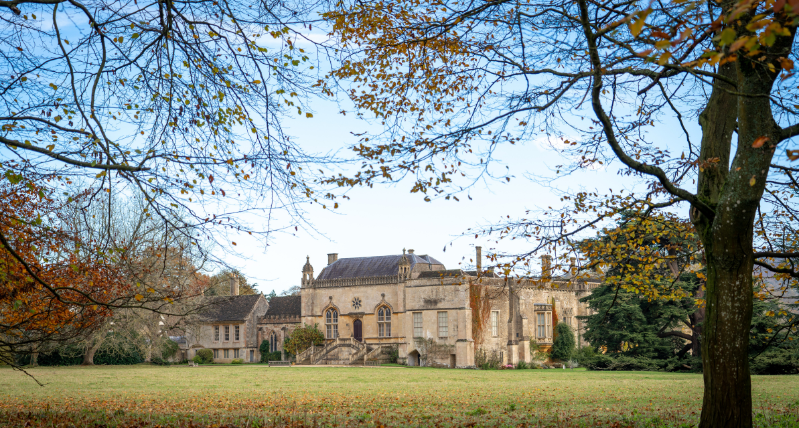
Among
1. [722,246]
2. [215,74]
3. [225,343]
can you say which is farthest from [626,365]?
[225,343]

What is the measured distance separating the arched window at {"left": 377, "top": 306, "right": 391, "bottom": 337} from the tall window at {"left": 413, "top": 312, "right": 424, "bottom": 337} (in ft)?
7.85

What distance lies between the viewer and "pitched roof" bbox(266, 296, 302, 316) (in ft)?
170

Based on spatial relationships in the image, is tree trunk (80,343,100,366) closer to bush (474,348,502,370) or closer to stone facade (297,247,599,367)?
stone facade (297,247,599,367)

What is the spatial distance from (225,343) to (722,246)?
162 feet

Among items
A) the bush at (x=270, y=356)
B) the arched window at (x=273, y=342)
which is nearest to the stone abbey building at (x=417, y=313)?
the arched window at (x=273, y=342)

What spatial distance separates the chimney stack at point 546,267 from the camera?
10.1 m

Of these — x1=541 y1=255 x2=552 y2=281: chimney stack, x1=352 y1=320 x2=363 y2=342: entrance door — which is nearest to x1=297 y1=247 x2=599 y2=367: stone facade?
x1=352 y1=320 x2=363 y2=342: entrance door

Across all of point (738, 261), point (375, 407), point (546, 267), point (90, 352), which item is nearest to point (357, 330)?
point (90, 352)

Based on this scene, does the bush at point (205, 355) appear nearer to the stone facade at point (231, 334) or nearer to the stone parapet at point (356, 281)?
the stone facade at point (231, 334)

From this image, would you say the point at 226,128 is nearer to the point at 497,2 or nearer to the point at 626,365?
the point at 497,2

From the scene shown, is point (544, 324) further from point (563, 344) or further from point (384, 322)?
point (384, 322)

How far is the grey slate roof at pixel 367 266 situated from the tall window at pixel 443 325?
4615 millimetres

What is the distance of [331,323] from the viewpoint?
4634 cm

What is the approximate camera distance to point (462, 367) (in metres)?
40.2
